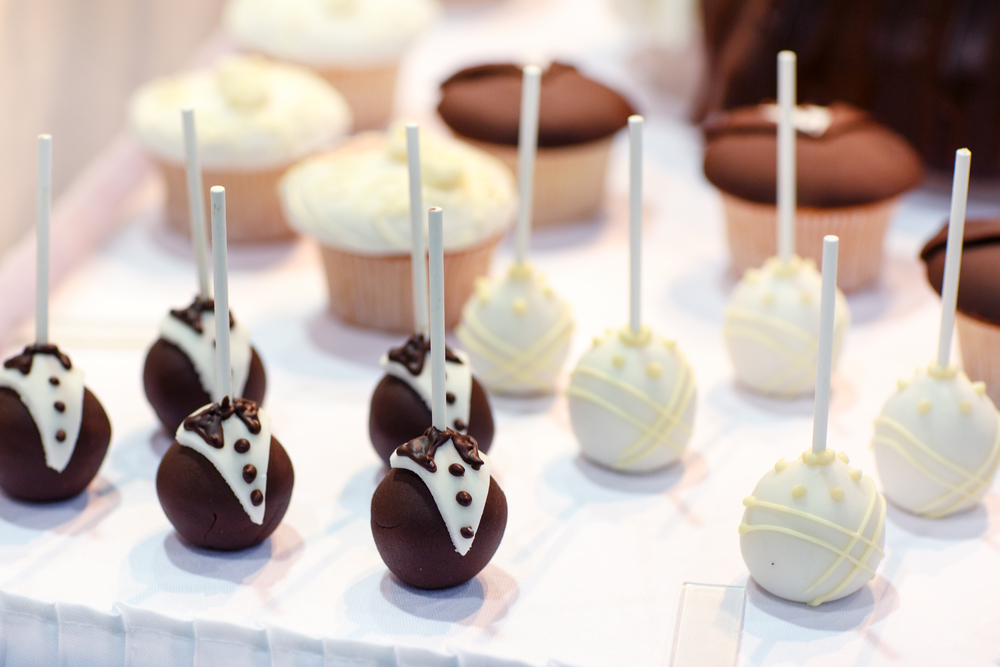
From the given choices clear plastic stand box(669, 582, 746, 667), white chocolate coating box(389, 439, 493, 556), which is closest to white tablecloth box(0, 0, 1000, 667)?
clear plastic stand box(669, 582, 746, 667)

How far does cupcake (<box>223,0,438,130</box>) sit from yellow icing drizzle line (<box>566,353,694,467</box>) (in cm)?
144

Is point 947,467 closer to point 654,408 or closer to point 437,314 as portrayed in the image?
point 654,408

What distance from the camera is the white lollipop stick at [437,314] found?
51.4 inches

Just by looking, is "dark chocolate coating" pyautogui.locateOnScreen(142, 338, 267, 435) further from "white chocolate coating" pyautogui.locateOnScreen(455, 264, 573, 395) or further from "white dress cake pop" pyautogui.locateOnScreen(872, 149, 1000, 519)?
"white dress cake pop" pyautogui.locateOnScreen(872, 149, 1000, 519)

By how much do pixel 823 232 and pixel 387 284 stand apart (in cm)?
83

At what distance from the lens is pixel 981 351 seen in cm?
189

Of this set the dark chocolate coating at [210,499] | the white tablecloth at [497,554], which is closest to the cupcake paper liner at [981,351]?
the white tablecloth at [497,554]

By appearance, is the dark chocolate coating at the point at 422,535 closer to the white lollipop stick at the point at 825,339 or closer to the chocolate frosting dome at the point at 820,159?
the white lollipop stick at the point at 825,339

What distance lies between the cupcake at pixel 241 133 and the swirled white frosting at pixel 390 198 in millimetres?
210

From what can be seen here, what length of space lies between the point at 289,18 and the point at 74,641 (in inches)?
71.2

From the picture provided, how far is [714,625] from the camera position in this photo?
56.3 inches

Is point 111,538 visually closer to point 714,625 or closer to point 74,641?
point 74,641

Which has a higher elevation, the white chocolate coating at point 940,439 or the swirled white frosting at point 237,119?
the swirled white frosting at point 237,119

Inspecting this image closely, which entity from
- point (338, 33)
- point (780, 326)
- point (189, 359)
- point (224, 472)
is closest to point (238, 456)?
point (224, 472)
